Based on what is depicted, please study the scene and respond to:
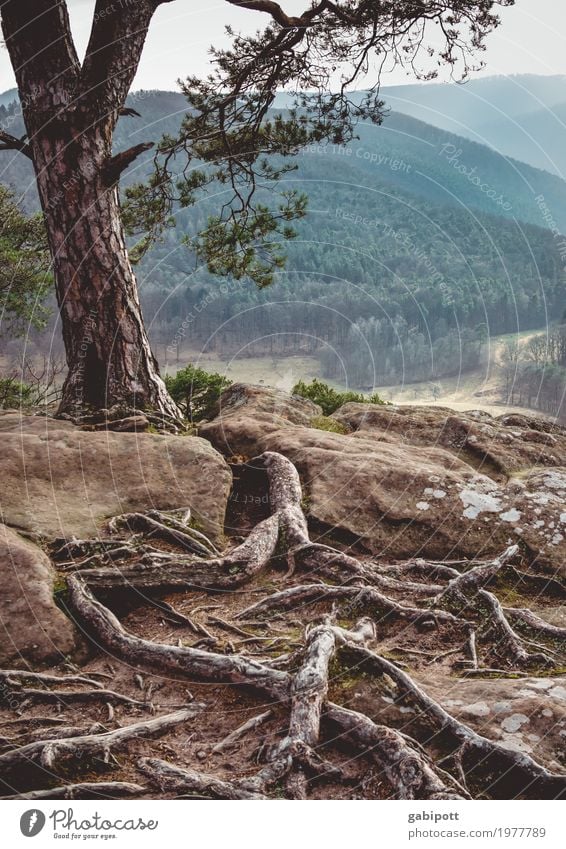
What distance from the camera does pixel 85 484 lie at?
7.22m

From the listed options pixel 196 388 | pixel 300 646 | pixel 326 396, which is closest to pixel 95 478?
pixel 300 646

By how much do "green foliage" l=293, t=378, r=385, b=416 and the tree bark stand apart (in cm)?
356

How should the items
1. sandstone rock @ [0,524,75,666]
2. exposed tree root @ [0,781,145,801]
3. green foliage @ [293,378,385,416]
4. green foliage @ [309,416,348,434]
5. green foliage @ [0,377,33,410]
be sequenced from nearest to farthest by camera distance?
exposed tree root @ [0,781,145,801]
sandstone rock @ [0,524,75,666]
green foliage @ [309,416,348,434]
green foliage @ [293,378,385,416]
green foliage @ [0,377,33,410]

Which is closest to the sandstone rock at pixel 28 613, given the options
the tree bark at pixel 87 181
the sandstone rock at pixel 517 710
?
the sandstone rock at pixel 517 710

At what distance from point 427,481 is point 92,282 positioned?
17.3ft

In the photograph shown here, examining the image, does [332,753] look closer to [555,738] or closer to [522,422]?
[555,738]

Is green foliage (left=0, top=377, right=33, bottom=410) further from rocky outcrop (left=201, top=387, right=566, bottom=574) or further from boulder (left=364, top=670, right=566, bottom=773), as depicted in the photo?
boulder (left=364, top=670, right=566, bottom=773)

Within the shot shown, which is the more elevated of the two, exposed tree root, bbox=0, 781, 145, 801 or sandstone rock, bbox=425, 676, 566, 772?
sandstone rock, bbox=425, 676, 566, 772

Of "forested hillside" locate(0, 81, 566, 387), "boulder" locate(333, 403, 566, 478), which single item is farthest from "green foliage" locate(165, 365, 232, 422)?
"forested hillside" locate(0, 81, 566, 387)

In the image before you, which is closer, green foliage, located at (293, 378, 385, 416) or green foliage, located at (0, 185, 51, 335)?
green foliage, located at (293, 378, 385, 416)

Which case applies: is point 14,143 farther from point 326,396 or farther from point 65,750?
point 65,750

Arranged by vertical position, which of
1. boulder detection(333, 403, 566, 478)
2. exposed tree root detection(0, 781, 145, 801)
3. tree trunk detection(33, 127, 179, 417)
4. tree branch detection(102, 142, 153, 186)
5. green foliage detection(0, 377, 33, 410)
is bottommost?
exposed tree root detection(0, 781, 145, 801)

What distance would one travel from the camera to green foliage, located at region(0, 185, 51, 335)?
14953mm

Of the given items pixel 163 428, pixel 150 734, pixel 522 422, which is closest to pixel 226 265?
pixel 163 428
